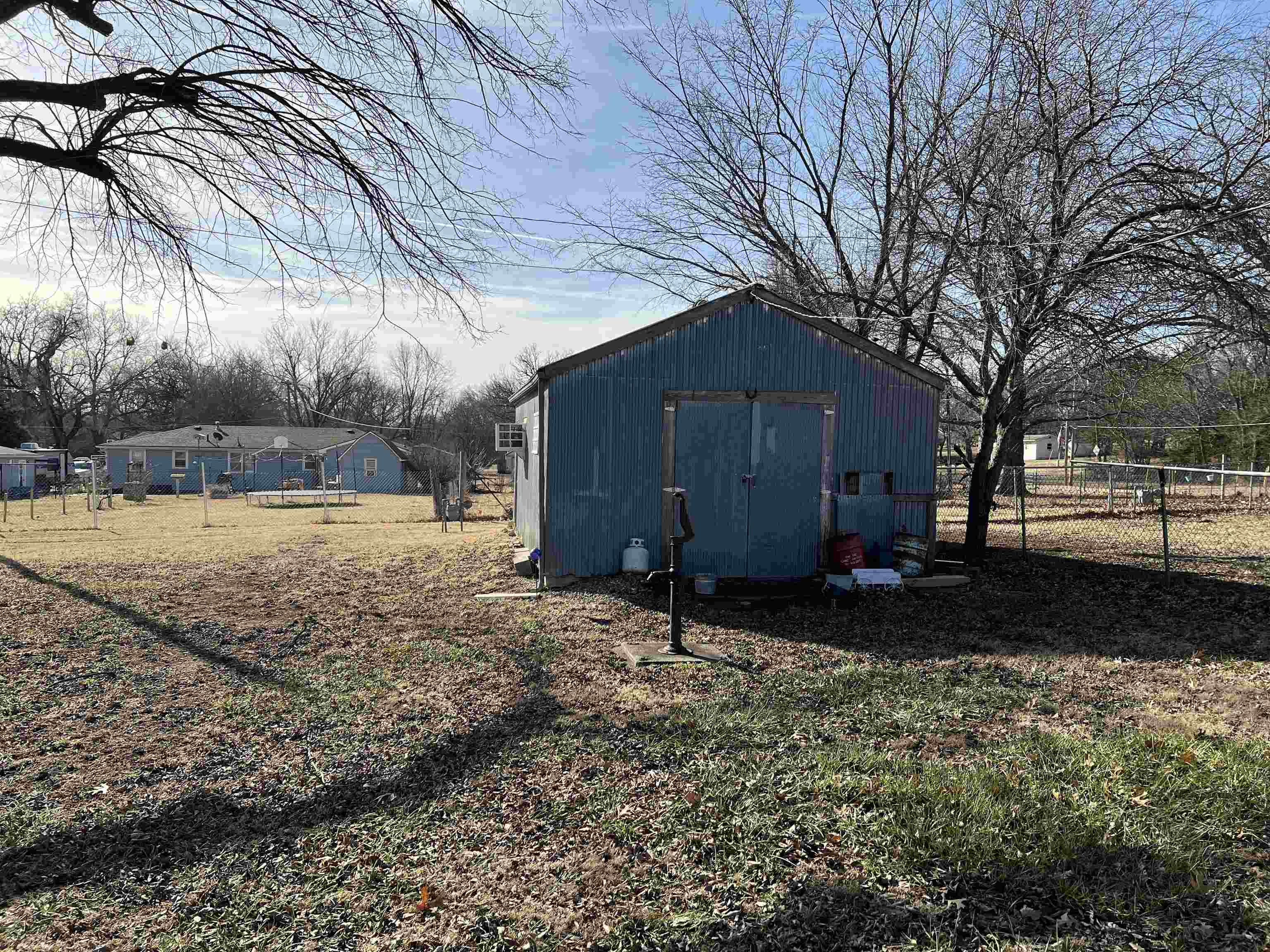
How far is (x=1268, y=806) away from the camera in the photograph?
3426mm

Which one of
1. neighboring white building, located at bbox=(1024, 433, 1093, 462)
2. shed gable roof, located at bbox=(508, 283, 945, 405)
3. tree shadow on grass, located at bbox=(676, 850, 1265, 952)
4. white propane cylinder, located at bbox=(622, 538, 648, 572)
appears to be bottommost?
tree shadow on grass, located at bbox=(676, 850, 1265, 952)

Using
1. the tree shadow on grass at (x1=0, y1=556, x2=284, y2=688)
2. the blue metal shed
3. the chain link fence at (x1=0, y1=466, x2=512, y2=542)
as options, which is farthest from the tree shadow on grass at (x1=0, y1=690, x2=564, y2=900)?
the chain link fence at (x1=0, y1=466, x2=512, y2=542)

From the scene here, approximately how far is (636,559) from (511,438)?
473 centimetres

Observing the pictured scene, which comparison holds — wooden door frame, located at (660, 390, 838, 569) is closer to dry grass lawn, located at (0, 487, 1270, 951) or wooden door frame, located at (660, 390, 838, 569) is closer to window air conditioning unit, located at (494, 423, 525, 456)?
dry grass lawn, located at (0, 487, 1270, 951)

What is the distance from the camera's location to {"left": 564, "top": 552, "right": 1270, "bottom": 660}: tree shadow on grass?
21.7 feet

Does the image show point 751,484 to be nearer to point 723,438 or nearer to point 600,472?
point 723,438

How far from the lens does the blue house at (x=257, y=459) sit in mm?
Result: 32781

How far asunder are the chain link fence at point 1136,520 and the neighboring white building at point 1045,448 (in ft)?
137

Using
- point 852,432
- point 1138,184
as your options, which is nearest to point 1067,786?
point 852,432

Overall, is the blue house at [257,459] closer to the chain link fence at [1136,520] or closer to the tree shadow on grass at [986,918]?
the chain link fence at [1136,520]

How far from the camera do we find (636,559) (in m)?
8.81

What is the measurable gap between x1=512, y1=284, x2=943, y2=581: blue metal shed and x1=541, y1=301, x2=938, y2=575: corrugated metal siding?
15mm

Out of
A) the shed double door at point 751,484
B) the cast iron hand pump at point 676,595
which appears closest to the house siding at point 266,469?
the shed double door at point 751,484

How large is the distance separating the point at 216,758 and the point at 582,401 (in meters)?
5.53
